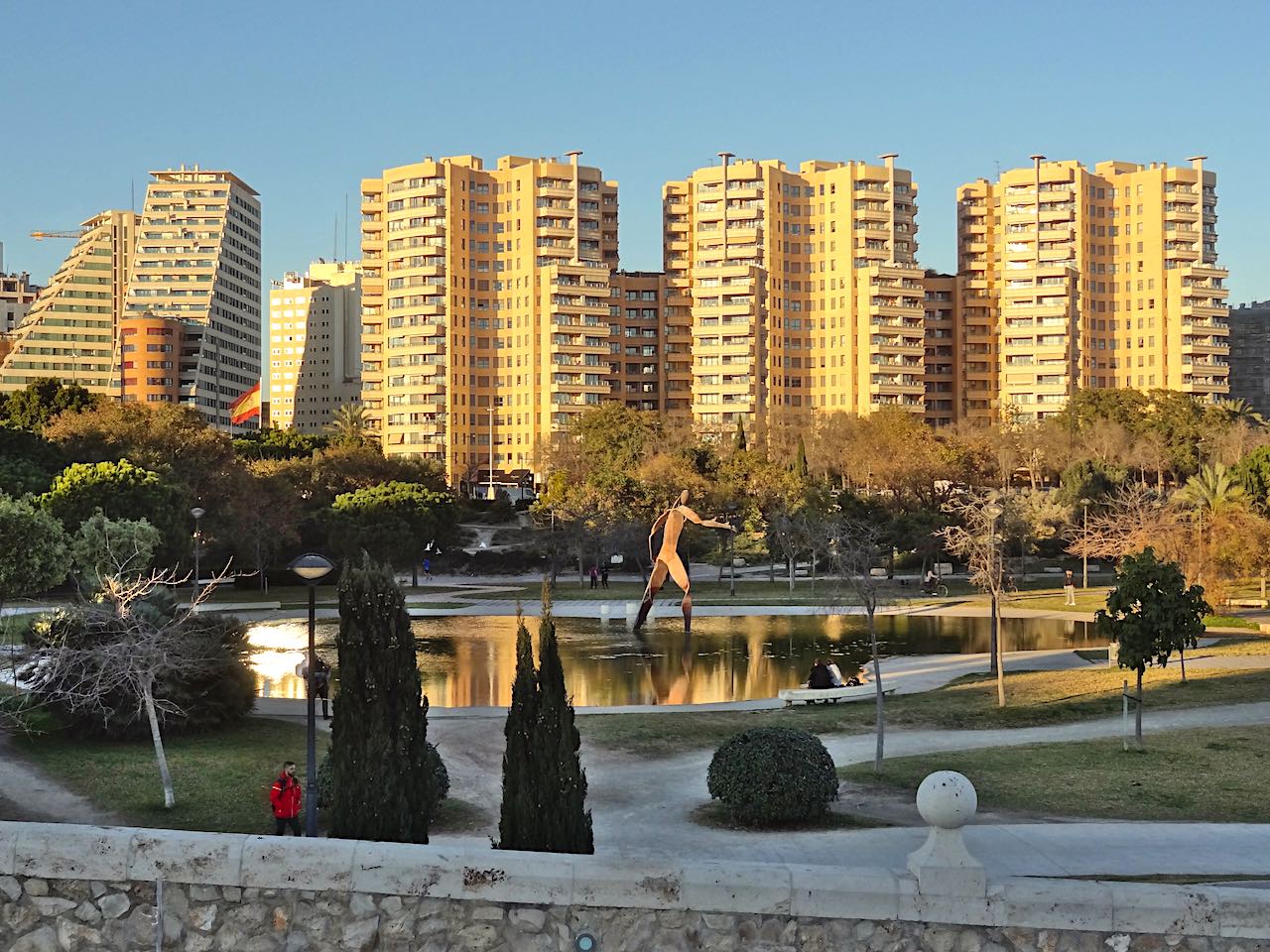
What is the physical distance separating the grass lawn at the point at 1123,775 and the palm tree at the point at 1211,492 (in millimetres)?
33172

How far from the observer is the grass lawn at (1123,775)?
52.0ft

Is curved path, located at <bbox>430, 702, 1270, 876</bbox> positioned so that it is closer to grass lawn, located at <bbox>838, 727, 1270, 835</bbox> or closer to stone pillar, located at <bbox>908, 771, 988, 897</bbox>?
grass lawn, located at <bbox>838, 727, 1270, 835</bbox>

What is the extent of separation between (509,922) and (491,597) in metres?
46.2

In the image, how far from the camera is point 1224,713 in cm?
2350

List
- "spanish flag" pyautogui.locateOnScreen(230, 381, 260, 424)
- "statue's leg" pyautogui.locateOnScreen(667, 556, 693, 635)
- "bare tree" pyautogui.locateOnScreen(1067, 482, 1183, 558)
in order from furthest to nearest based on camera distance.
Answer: "spanish flag" pyautogui.locateOnScreen(230, 381, 260, 424)
"statue's leg" pyautogui.locateOnScreen(667, 556, 693, 635)
"bare tree" pyautogui.locateOnScreen(1067, 482, 1183, 558)

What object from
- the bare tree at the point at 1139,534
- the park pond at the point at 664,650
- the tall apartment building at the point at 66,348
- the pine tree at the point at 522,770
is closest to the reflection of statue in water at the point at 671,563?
the park pond at the point at 664,650

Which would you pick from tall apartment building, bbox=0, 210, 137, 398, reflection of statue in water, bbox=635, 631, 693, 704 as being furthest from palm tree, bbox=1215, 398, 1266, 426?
tall apartment building, bbox=0, 210, 137, 398

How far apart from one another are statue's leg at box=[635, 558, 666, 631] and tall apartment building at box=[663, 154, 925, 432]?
107 metres

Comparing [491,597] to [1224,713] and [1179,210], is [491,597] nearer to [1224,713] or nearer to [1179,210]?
[1224,713]

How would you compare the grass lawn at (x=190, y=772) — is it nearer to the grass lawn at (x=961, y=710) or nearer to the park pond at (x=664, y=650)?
the grass lawn at (x=961, y=710)

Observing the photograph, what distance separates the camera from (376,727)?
11945 mm

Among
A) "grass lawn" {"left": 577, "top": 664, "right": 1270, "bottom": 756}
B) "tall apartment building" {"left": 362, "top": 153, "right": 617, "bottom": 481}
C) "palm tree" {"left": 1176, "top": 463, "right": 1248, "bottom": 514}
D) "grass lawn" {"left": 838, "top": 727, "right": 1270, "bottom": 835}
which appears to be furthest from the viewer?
"tall apartment building" {"left": 362, "top": 153, "right": 617, "bottom": 481}

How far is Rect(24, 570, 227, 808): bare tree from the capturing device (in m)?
17.4

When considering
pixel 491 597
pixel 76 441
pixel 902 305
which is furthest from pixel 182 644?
pixel 902 305
